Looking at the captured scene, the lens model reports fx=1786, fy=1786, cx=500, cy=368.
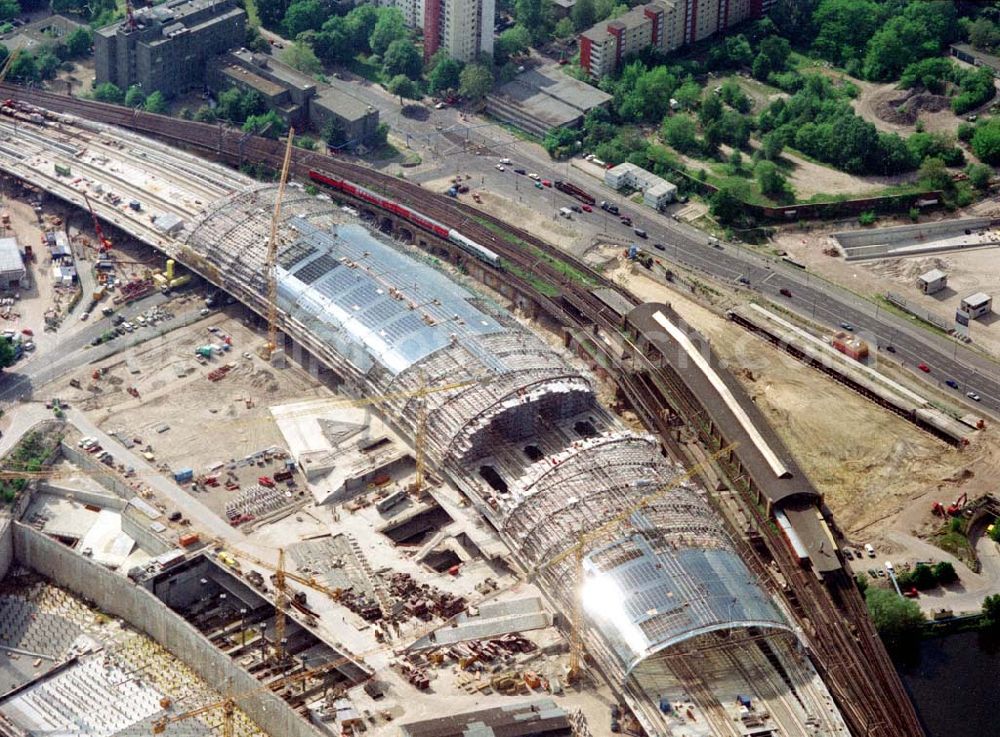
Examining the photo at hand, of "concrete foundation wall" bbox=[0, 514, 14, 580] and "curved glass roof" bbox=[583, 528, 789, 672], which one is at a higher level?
"concrete foundation wall" bbox=[0, 514, 14, 580]

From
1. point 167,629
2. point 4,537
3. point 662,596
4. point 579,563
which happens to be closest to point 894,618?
point 662,596

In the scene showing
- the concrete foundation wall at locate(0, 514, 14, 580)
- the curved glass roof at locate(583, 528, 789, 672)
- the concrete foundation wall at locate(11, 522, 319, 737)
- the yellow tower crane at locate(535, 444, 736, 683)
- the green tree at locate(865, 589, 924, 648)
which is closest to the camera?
the concrete foundation wall at locate(11, 522, 319, 737)

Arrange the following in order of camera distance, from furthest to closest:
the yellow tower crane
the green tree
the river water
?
the green tree < the river water < the yellow tower crane

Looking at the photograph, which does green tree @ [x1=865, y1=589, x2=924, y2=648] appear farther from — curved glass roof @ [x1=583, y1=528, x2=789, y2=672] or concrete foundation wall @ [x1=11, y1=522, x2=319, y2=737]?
concrete foundation wall @ [x1=11, y1=522, x2=319, y2=737]

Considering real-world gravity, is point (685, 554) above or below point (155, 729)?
above

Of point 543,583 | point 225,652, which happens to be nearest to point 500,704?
point 543,583

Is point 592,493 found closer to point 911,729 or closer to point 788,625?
point 788,625

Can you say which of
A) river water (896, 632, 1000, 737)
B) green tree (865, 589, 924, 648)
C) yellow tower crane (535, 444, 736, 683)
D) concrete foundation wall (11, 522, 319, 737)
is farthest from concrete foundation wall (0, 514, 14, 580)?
river water (896, 632, 1000, 737)

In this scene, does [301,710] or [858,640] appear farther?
[858,640]
